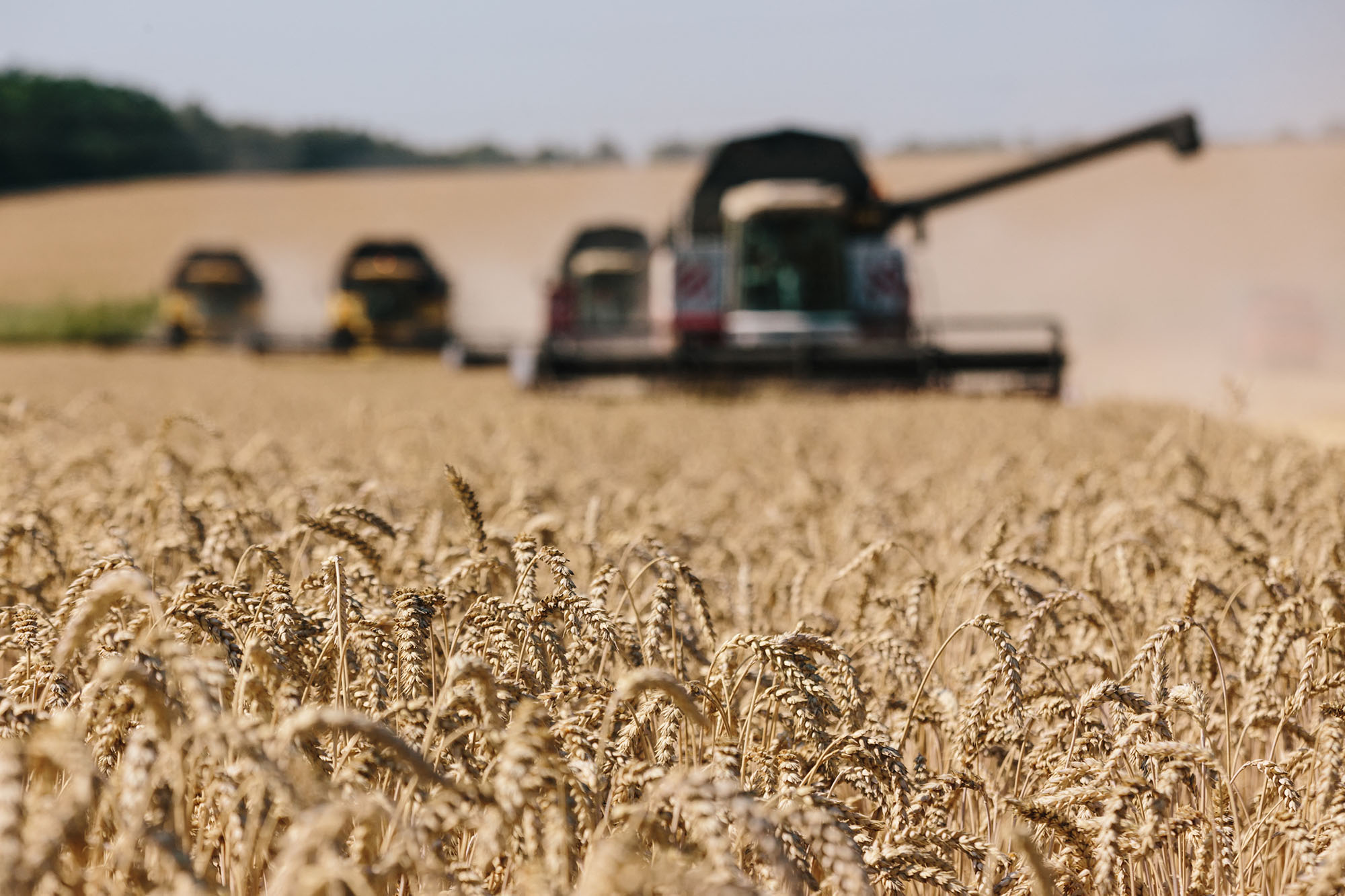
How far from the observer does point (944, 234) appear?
44969 millimetres

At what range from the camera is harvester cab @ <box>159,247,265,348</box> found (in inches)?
917

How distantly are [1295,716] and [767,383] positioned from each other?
8861mm

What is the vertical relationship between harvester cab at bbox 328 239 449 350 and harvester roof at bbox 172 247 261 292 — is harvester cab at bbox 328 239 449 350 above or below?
below

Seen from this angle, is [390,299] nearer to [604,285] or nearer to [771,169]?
[604,285]

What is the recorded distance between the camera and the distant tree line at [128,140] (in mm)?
70312

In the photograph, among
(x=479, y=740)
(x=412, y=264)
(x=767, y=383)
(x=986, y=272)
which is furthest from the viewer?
(x=986, y=272)

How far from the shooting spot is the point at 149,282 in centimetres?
4522

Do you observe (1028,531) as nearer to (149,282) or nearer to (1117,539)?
(1117,539)

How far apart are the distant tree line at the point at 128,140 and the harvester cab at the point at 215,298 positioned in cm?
5445

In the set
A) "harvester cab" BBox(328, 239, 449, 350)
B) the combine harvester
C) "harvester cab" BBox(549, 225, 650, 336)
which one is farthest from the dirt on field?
the combine harvester

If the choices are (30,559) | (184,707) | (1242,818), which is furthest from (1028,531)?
(30,559)

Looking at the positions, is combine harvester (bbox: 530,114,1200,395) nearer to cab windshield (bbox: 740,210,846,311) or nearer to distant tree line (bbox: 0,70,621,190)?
cab windshield (bbox: 740,210,846,311)

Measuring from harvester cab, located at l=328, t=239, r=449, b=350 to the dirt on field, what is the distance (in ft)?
28.4

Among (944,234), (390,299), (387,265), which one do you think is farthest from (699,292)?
(944,234)
